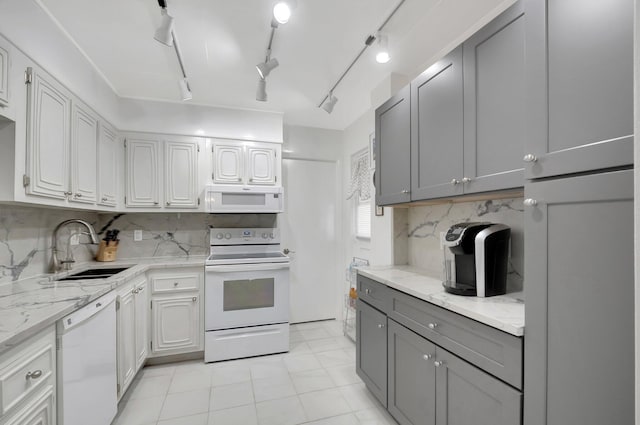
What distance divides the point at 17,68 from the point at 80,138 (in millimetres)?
663

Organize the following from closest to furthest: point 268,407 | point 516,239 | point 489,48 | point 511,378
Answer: point 511,378
point 489,48
point 516,239
point 268,407

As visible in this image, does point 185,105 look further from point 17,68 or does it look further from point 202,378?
point 202,378

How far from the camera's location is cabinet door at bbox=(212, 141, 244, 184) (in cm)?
299

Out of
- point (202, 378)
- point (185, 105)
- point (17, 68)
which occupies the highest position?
point (185, 105)

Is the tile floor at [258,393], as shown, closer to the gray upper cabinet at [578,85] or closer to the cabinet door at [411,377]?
the cabinet door at [411,377]

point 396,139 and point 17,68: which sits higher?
point 17,68

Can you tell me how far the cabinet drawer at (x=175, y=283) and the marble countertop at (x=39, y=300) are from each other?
42 cm

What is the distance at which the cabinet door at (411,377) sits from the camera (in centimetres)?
141

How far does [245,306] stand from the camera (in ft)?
8.95

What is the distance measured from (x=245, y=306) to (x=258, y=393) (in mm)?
786

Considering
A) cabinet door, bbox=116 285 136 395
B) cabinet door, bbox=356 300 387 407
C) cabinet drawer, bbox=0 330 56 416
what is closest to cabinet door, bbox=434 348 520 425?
cabinet door, bbox=356 300 387 407

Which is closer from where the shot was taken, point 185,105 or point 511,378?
point 511,378

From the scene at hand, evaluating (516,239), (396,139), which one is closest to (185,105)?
(396,139)

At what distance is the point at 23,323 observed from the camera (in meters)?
1.05
